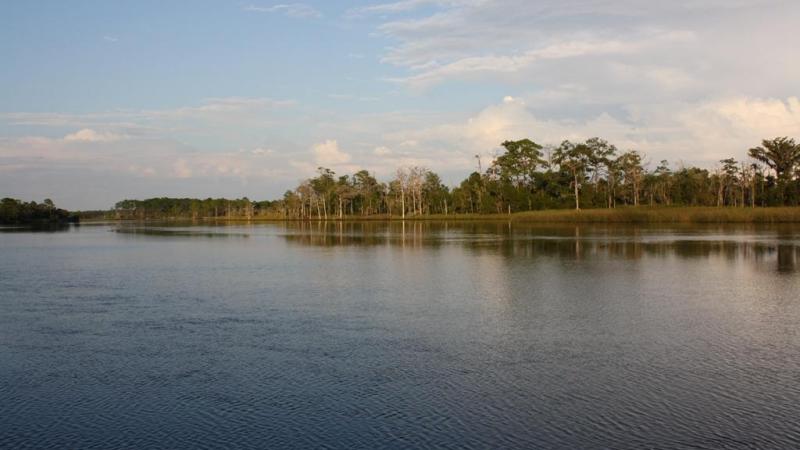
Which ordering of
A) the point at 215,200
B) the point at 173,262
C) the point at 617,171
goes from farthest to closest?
the point at 215,200, the point at 617,171, the point at 173,262

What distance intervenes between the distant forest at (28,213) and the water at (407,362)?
131 meters

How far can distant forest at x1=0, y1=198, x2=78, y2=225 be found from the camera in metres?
139

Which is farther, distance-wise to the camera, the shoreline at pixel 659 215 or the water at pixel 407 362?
the shoreline at pixel 659 215

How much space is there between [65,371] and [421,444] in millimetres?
7027

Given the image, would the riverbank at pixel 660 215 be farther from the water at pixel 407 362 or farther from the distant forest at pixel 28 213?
the distant forest at pixel 28 213

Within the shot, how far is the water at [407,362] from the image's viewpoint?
865cm

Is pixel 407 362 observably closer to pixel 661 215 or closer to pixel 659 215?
pixel 661 215

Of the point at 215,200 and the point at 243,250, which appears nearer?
the point at 243,250

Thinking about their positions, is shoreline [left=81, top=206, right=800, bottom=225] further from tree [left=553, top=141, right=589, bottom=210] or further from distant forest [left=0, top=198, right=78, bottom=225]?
distant forest [left=0, top=198, right=78, bottom=225]

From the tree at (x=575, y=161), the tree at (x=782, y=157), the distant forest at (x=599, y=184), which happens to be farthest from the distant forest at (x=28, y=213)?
the tree at (x=782, y=157)

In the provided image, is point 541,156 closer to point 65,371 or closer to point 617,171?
point 617,171

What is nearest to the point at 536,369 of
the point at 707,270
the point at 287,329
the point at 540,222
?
the point at 287,329

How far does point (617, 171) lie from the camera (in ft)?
302

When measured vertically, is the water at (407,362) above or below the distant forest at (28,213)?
below
